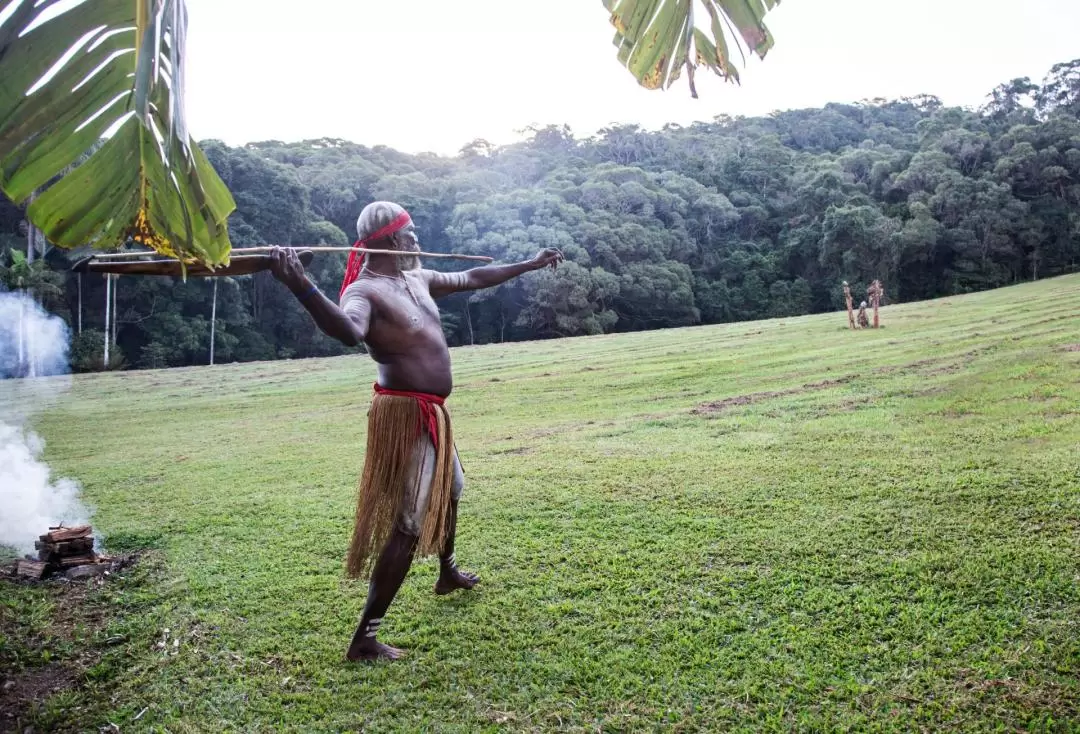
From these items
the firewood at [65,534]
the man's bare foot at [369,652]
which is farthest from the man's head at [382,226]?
the firewood at [65,534]

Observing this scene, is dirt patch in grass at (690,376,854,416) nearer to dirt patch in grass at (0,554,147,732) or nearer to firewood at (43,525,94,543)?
firewood at (43,525,94,543)

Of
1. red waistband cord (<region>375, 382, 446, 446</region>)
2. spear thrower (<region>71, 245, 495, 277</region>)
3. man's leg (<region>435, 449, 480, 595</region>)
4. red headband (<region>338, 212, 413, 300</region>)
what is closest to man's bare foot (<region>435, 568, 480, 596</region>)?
man's leg (<region>435, 449, 480, 595</region>)

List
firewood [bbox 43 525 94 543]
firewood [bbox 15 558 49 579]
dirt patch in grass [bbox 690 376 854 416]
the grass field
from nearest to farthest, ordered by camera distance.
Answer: the grass field, firewood [bbox 15 558 49 579], firewood [bbox 43 525 94 543], dirt patch in grass [bbox 690 376 854 416]

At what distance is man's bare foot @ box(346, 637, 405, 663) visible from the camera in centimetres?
334

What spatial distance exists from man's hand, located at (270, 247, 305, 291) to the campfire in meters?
2.78

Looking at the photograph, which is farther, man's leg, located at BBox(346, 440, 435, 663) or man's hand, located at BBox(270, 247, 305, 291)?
man's leg, located at BBox(346, 440, 435, 663)

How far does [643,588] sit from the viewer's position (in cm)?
391

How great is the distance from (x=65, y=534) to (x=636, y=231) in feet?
119

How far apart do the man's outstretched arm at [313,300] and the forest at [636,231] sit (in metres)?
25.1

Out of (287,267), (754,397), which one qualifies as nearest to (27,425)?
(754,397)

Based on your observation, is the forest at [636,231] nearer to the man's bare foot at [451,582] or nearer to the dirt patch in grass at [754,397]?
the dirt patch in grass at [754,397]

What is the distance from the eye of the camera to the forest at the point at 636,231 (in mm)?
30859

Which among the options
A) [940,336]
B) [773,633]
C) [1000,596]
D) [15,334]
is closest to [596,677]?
[773,633]

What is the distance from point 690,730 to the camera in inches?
106
